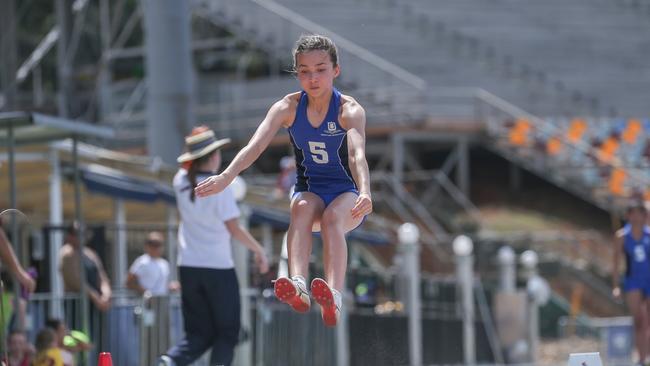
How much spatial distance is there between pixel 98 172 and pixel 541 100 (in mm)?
19884

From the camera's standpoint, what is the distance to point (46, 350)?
1084cm

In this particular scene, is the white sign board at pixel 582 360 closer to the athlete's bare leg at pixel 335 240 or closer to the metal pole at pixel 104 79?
the athlete's bare leg at pixel 335 240

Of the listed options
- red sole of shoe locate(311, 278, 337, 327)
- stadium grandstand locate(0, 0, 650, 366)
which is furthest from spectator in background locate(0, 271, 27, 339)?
red sole of shoe locate(311, 278, 337, 327)

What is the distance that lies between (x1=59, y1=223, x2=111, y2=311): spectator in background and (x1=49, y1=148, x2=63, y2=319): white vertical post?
21cm

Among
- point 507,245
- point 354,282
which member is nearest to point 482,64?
point 507,245

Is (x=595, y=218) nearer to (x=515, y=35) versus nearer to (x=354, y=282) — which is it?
(x=515, y=35)

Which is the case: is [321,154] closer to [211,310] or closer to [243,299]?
[211,310]

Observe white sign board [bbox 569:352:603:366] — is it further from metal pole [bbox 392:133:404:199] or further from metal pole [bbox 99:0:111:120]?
metal pole [bbox 99:0:111:120]

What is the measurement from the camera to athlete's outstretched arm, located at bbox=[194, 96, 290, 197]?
8.15 m

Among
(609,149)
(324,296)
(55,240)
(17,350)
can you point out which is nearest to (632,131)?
(609,149)

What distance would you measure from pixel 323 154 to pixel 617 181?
2329 centimetres

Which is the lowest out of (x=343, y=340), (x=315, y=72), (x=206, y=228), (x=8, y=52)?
(x=343, y=340)

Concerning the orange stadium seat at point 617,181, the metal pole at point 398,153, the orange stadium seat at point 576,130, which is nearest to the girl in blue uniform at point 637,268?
the metal pole at point 398,153

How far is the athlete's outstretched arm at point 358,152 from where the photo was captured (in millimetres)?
8148
